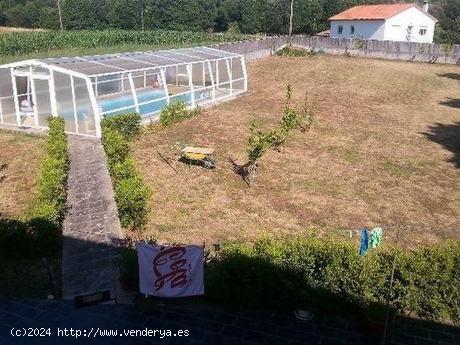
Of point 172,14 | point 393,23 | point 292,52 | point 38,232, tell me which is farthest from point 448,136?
point 172,14

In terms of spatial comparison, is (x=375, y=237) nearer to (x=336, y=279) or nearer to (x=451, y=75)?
(x=336, y=279)

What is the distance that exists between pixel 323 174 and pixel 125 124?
354 inches

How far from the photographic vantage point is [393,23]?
5109cm

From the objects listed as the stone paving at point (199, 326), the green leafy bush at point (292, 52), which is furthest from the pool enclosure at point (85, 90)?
the green leafy bush at point (292, 52)

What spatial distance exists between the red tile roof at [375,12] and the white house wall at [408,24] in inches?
22.3

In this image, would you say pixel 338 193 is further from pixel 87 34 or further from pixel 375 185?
pixel 87 34

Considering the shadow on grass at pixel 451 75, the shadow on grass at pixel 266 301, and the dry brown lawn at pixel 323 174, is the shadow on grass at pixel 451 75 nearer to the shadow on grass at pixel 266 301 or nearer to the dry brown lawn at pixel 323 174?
the dry brown lawn at pixel 323 174

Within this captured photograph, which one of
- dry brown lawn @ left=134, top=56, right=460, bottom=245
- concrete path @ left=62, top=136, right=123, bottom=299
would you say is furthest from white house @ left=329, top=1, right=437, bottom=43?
concrete path @ left=62, top=136, right=123, bottom=299

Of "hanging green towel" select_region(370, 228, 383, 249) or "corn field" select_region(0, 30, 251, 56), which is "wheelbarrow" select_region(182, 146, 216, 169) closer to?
"hanging green towel" select_region(370, 228, 383, 249)

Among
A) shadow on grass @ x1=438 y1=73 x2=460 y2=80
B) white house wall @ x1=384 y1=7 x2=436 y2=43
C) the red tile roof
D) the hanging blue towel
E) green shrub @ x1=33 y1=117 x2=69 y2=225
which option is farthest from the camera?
white house wall @ x1=384 y1=7 x2=436 y2=43

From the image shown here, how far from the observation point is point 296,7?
7494cm

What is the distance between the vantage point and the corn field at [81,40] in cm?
4891

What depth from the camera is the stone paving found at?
838cm

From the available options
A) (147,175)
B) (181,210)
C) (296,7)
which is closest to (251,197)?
(181,210)
